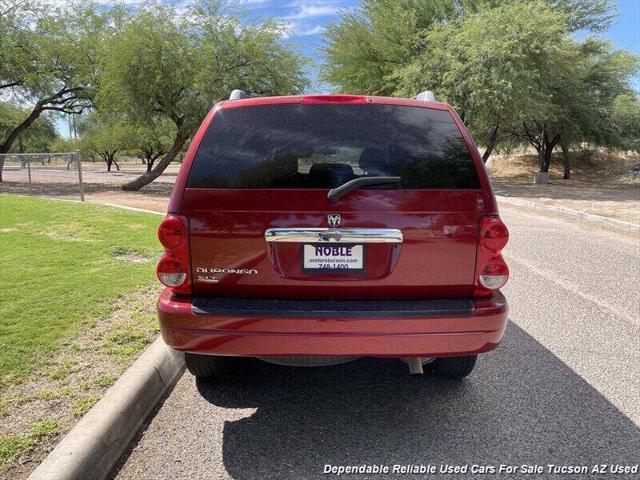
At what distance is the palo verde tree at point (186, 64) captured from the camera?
18969 mm

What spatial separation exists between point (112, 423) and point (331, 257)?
1485 mm

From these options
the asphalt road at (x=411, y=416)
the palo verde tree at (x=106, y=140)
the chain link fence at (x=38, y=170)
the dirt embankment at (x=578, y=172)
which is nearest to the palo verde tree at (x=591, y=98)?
the dirt embankment at (x=578, y=172)

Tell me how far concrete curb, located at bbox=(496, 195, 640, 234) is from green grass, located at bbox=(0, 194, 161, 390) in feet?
33.8

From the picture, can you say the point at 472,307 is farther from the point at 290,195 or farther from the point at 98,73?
the point at 98,73

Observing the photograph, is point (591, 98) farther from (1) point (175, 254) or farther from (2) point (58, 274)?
(1) point (175, 254)

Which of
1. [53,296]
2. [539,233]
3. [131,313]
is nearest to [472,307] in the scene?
[131,313]

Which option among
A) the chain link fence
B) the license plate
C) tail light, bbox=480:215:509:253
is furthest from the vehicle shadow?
the chain link fence

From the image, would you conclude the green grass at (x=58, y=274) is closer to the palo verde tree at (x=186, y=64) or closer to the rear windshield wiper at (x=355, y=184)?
the rear windshield wiper at (x=355, y=184)

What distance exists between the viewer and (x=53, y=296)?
4734 mm

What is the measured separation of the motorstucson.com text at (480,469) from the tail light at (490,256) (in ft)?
2.98

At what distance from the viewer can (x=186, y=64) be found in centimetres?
1908

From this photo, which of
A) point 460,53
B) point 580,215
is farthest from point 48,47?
point 580,215

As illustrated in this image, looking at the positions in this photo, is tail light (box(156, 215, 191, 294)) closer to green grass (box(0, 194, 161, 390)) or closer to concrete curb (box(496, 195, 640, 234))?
green grass (box(0, 194, 161, 390))

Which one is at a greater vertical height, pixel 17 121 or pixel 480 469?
pixel 17 121
